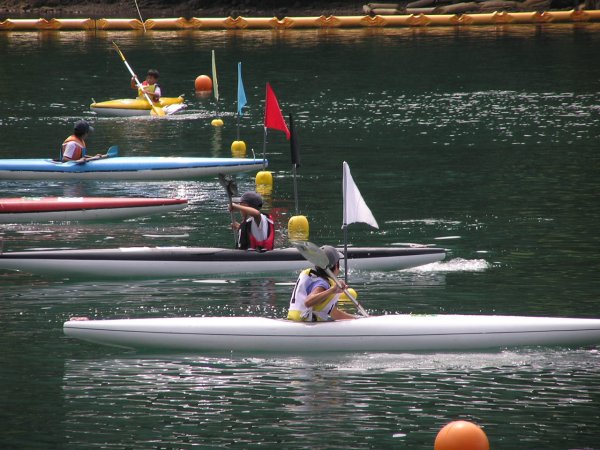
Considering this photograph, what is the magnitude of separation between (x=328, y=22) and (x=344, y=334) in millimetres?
43930

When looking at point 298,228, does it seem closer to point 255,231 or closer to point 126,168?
point 255,231

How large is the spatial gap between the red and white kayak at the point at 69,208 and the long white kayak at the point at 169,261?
12.4ft

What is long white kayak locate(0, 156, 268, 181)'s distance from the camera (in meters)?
26.0

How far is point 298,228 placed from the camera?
21.1 metres

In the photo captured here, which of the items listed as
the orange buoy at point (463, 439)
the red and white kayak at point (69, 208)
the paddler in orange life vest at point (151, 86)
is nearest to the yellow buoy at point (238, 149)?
the paddler in orange life vest at point (151, 86)

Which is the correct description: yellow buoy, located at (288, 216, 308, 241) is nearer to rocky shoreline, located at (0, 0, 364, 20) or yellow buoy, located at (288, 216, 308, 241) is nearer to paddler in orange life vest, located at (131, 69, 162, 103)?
paddler in orange life vest, located at (131, 69, 162, 103)

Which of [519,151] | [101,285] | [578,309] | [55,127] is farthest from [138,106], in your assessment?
[578,309]

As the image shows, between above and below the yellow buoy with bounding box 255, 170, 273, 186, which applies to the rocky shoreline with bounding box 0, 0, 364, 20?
above

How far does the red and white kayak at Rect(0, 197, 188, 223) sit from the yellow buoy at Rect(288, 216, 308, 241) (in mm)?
3081

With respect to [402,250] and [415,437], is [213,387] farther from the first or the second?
[402,250]

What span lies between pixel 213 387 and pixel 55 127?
21020mm

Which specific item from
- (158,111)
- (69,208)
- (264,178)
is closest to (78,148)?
(264,178)

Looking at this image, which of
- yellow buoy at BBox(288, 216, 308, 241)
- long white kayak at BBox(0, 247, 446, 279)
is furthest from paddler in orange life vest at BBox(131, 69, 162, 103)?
long white kayak at BBox(0, 247, 446, 279)

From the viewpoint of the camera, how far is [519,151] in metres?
29.3
